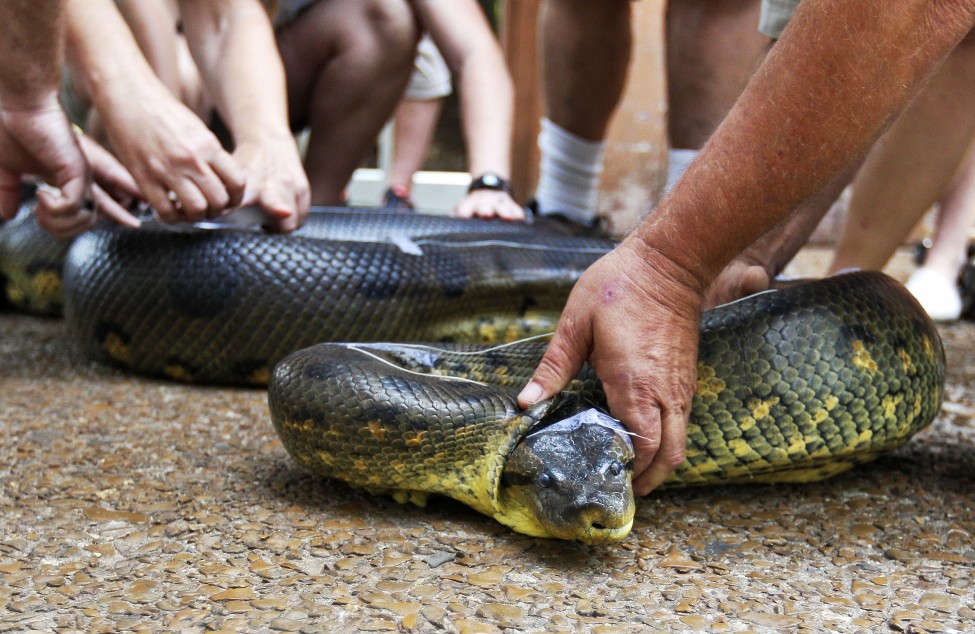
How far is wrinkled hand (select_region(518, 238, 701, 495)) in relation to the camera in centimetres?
153

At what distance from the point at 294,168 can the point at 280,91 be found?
0.32 metres

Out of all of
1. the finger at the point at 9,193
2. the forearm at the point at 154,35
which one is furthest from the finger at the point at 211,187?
the forearm at the point at 154,35

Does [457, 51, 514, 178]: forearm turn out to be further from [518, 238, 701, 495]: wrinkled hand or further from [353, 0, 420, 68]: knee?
[518, 238, 701, 495]: wrinkled hand

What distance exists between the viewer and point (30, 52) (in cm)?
232

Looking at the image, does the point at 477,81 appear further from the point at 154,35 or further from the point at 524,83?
the point at 524,83

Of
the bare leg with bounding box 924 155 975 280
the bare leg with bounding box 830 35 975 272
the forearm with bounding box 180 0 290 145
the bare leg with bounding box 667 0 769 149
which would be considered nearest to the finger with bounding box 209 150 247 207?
the forearm with bounding box 180 0 290 145

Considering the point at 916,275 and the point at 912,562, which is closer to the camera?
the point at 912,562

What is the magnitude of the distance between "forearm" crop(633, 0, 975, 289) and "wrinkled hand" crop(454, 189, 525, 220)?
2398 millimetres

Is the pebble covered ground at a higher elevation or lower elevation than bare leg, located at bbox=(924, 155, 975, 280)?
lower

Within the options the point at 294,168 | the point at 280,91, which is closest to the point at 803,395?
the point at 294,168

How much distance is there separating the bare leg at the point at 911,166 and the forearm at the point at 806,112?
3.63ft

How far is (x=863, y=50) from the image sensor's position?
1316mm

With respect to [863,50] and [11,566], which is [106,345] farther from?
[863,50]

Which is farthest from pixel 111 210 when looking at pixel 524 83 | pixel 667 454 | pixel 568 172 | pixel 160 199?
pixel 524 83
